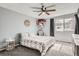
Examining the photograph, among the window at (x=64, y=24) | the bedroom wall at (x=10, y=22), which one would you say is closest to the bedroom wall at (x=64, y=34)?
the window at (x=64, y=24)

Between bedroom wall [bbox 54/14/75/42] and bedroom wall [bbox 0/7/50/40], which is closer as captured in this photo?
bedroom wall [bbox 54/14/75/42]

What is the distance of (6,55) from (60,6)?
1.63 m

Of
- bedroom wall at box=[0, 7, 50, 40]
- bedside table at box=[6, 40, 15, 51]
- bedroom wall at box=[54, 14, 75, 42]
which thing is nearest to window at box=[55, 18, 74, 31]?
bedroom wall at box=[54, 14, 75, 42]

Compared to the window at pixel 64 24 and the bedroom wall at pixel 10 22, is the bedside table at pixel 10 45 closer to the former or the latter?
the bedroom wall at pixel 10 22

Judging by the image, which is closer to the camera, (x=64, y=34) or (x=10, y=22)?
(x=64, y=34)

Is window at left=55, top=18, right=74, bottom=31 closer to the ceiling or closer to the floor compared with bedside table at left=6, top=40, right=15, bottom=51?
closer to the ceiling

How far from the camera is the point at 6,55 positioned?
5.56 ft

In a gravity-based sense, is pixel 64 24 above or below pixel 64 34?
above

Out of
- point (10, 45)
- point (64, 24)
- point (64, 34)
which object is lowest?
point (10, 45)

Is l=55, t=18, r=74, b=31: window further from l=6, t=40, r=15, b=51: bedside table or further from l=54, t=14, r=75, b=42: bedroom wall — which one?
l=6, t=40, r=15, b=51: bedside table

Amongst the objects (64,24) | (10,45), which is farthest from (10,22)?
(64,24)

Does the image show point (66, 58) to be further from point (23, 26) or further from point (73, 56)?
point (23, 26)

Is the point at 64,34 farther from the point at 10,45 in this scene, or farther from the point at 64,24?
the point at 10,45

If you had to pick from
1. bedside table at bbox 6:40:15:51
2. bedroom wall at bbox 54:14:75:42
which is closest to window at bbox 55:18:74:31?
bedroom wall at bbox 54:14:75:42
